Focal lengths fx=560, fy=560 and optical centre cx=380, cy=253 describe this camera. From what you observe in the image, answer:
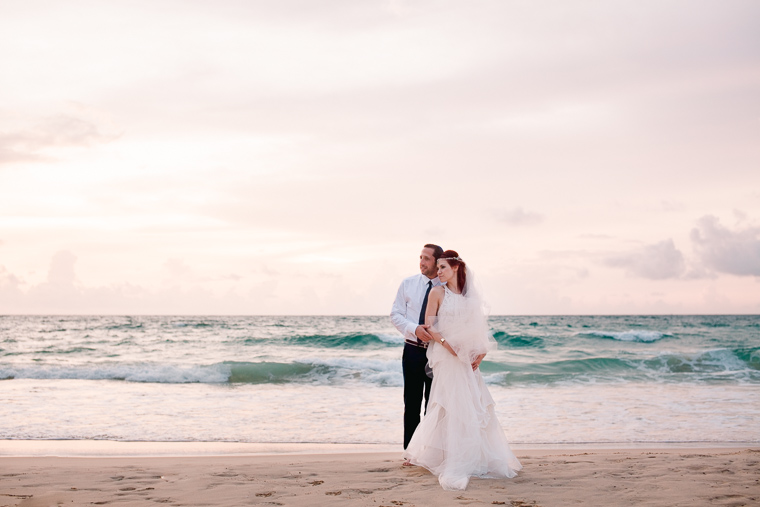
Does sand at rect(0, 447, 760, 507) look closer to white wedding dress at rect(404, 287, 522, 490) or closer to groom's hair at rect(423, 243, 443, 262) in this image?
white wedding dress at rect(404, 287, 522, 490)

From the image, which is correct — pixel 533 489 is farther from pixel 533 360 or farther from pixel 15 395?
pixel 533 360

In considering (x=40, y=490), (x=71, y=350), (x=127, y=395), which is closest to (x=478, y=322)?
(x=40, y=490)

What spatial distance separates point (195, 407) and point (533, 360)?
14206mm

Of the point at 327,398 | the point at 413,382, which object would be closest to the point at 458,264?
the point at 413,382

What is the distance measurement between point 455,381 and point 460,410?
9.9 inches

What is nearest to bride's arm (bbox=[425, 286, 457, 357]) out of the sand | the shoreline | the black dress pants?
the black dress pants

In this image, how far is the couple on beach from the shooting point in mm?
4844

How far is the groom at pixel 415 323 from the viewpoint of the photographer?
5.20 metres

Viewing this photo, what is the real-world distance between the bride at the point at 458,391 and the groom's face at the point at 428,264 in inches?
6.4

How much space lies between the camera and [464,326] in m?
4.91

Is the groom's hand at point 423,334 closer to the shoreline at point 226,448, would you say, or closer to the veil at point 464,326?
the veil at point 464,326

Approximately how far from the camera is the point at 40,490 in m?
4.58

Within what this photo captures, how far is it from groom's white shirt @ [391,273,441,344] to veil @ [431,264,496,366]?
1.19 feet

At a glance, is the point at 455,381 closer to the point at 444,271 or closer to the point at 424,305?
the point at 424,305
